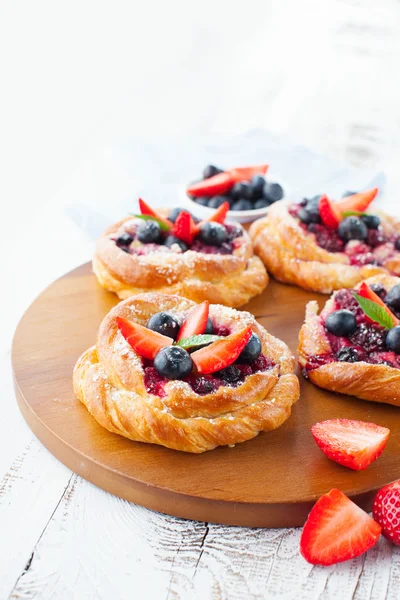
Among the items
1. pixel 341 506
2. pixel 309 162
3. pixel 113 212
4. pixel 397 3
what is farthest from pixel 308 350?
pixel 397 3

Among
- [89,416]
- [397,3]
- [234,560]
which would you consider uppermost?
[397,3]

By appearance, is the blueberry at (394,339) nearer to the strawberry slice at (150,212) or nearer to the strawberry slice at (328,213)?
the strawberry slice at (328,213)

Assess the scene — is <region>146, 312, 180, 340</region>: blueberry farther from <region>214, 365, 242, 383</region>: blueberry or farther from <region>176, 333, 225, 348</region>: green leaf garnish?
<region>214, 365, 242, 383</region>: blueberry

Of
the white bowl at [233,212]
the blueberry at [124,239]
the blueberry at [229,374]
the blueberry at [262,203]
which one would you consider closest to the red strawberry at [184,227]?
the blueberry at [124,239]

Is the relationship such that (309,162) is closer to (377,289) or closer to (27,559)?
(377,289)

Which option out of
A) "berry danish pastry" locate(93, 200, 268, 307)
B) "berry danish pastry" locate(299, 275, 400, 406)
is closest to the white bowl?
"berry danish pastry" locate(93, 200, 268, 307)

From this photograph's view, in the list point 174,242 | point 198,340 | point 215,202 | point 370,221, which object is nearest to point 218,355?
point 198,340
